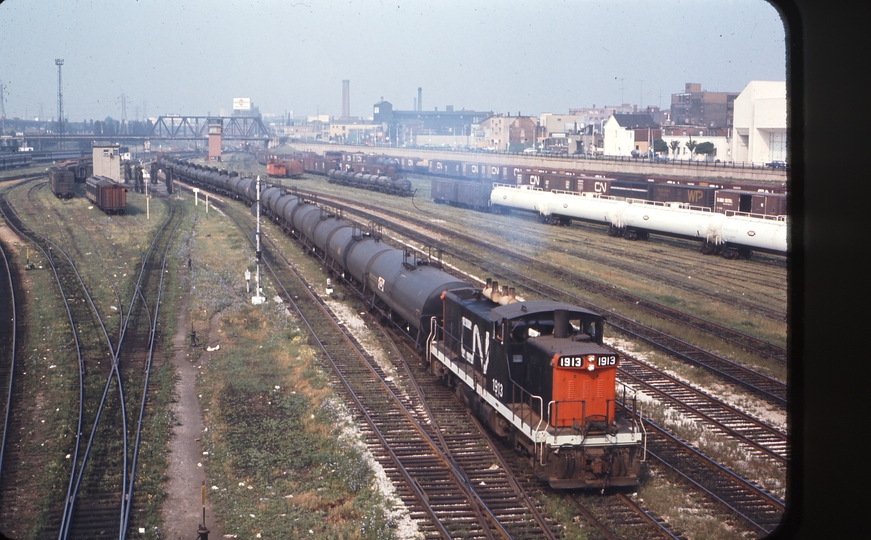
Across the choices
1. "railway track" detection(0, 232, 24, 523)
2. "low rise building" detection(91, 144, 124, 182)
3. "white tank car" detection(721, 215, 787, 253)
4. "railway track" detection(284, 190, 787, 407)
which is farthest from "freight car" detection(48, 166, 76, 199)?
"white tank car" detection(721, 215, 787, 253)

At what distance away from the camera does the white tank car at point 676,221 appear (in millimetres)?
36688

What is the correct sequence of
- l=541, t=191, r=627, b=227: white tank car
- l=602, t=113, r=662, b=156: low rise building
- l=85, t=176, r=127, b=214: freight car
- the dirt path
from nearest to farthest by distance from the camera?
1. the dirt path
2. l=541, t=191, r=627, b=227: white tank car
3. l=85, t=176, r=127, b=214: freight car
4. l=602, t=113, r=662, b=156: low rise building

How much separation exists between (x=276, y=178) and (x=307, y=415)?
71.8 meters

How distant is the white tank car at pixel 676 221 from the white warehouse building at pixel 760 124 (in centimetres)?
2237

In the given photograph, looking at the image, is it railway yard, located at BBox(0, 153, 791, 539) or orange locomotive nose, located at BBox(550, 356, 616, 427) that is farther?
orange locomotive nose, located at BBox(550, 356, 616, 427)

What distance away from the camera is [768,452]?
1345cm

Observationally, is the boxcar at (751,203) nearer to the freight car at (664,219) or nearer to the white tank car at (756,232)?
the freight car at (664,219)

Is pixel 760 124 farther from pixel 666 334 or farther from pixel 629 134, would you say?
pixel 666 334

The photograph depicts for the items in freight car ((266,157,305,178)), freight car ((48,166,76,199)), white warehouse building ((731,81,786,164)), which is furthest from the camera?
freight car ((266,157,305,178))

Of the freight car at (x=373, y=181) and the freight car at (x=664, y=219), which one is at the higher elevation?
the freight car at (x=373, y=181)

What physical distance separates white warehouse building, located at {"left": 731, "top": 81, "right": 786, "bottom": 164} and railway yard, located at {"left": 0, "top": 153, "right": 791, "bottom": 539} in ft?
101

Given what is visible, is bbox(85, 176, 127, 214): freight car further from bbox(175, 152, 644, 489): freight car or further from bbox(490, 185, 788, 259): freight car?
bbox(175, 152, 644, 489): freight car

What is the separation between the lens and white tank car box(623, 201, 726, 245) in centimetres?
3669

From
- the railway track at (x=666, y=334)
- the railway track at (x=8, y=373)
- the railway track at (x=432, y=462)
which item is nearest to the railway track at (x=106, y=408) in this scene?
the railway track at (x=8, y=373)
